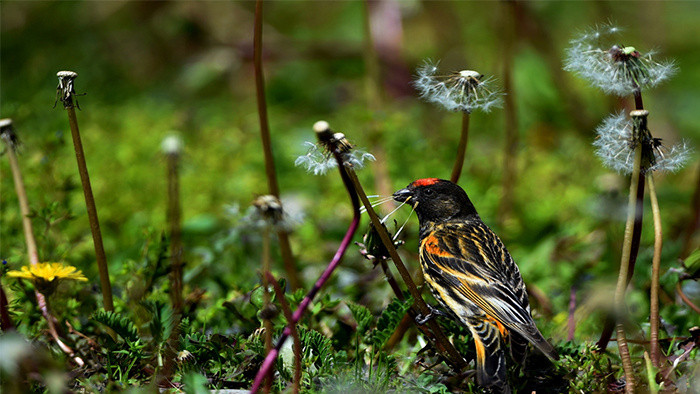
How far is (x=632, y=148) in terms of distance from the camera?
7.20 ft

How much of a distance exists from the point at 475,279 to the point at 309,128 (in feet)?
13.3

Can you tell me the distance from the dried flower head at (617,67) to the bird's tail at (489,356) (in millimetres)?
787

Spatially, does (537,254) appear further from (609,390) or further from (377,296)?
(609,390)

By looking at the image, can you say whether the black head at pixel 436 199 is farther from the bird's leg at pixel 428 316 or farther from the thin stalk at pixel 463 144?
the bird's leg at pixel 428 316

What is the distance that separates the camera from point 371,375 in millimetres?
2363

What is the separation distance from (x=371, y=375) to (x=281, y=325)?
1.25 feet

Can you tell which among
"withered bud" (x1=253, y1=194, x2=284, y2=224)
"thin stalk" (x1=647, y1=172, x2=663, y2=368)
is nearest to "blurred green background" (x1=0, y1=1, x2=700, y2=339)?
"thin stalk" (x1=647, y1=172, x2=663, y2=368)

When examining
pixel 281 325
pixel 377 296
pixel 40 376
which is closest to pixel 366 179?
pixel 377 296

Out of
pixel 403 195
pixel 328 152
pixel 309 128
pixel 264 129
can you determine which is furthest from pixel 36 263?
pixel 309 128

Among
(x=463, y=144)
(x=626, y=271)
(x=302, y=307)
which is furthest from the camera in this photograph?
(x=463, y=144)

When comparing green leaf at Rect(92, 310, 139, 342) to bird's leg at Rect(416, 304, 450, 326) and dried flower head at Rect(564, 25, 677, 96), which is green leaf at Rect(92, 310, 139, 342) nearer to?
bird's leg at Rect(416, 304, 450, 326)

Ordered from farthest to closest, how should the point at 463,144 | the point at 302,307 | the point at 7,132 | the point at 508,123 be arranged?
the point at 508,123
the point at 463,144
the point at 7,132
the point at 302,307

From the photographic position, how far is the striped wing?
2330mm

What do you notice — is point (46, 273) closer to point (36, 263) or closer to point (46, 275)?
point (46, 275)
